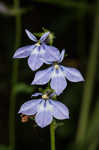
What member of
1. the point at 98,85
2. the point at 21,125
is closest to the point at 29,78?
the point at 21,125

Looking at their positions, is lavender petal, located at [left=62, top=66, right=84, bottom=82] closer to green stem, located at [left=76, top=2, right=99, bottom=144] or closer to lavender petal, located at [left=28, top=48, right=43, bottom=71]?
lavender petal, located at [left=28, top=48, right=43, bottom=71]

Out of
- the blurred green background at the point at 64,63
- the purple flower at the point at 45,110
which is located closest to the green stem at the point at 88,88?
the blurred green background at the point at 64,63

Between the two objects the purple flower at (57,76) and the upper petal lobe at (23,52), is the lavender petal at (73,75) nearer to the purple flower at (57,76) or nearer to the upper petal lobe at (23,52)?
the purple flower at (57,76)

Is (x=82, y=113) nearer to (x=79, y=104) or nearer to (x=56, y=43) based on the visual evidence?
(x=79, y=104)

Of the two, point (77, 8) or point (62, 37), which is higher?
point (77, 8)

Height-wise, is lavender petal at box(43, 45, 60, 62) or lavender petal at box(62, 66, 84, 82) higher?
lavender petal at box(43, 45, 60, 62)

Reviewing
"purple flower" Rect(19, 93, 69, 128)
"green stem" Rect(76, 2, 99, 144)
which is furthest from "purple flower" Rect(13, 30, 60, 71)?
"green stem" Rect(76, 2, 99, 144)
